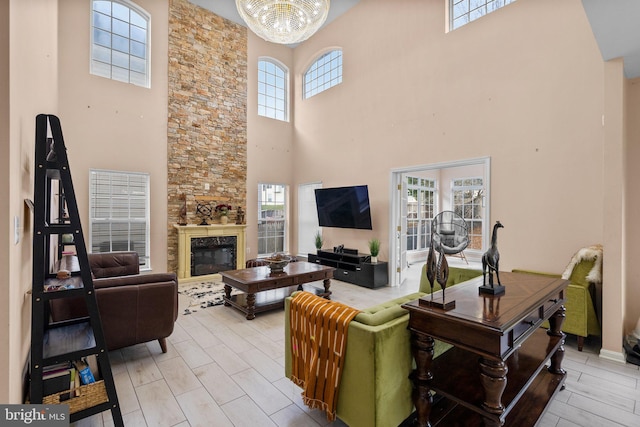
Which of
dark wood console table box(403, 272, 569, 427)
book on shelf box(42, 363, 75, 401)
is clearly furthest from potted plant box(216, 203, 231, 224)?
dark wood console table box(403, 272, 569, 427)

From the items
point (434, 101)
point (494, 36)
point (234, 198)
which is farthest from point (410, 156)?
point (234, 198)

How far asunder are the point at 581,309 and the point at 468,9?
457 centimetres

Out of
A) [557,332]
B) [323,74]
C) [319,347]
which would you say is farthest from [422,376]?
[323,74]

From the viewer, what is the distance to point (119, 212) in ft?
19.2

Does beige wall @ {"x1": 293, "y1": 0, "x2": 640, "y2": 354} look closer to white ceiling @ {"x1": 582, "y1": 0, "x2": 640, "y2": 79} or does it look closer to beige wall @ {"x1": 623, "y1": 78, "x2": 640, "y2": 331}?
beige wall @ {"x1": 623, "y1": 78, "x2": 640, "y2": 331}

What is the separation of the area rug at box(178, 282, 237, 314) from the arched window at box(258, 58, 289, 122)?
171 inches

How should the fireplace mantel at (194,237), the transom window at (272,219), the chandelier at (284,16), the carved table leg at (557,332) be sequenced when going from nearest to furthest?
the carved table leg at (557,332), the chandelier at (284,16), the fireplace mantel at (194,237), the transom window at (272,219)

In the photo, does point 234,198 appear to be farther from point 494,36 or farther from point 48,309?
point 494,36

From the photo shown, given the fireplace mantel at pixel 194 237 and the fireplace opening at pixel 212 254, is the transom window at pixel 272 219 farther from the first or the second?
the fireplace opening at pixel 212 254

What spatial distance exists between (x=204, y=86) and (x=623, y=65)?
268 inches

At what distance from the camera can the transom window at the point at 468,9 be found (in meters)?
4.56

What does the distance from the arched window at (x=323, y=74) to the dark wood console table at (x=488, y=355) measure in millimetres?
6100

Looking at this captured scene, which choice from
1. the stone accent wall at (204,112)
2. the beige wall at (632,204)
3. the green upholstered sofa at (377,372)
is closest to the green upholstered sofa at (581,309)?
the beige wall at (632,204)

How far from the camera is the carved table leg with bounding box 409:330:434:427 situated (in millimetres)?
1776
